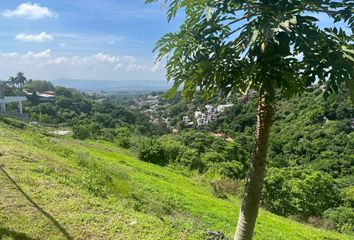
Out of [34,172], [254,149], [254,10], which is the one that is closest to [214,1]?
[254,10]

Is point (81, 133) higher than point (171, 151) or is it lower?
lower

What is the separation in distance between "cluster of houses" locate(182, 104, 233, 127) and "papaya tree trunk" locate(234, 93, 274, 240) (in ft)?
248

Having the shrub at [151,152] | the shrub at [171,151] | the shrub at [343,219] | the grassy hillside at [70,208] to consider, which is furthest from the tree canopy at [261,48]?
the shrub at [171,151]

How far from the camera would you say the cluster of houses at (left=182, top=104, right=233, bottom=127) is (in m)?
81.9

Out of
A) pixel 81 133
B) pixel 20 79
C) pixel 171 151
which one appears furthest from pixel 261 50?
pixel 20 79

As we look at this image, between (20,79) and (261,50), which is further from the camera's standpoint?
(20,79)

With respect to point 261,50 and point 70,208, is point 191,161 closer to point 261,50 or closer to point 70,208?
point 70,208

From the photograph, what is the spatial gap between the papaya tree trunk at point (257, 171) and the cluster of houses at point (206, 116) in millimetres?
75558

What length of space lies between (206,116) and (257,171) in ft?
270

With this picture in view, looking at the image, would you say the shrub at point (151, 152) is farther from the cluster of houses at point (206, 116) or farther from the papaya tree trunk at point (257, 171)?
the cluster of houses at point (206, 116)

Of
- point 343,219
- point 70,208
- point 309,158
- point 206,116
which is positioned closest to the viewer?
point 70,208

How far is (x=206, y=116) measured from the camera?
85.8 meters

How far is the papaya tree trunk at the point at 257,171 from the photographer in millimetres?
3568

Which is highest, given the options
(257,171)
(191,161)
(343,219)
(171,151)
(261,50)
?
(261,50)
